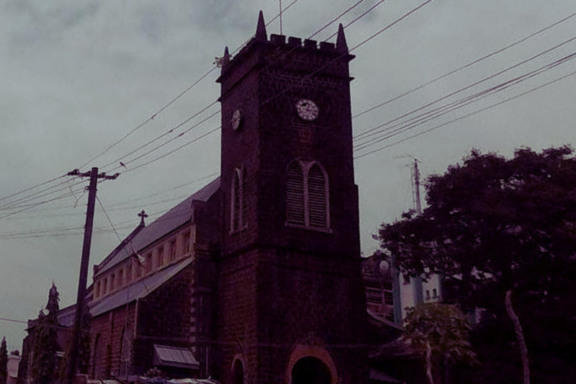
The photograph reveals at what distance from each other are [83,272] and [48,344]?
1651cm

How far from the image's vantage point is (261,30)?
3628 cm

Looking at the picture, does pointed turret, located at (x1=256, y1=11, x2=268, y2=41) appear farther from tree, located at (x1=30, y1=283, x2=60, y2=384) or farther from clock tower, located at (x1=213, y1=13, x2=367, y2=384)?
tree, located at (x1=30, y1=283, x2=60, y2=384)

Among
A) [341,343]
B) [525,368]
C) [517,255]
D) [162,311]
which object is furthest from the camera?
[162,311]

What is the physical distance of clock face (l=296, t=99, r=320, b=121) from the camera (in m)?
35.9

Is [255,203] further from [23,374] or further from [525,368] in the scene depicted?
[23,374]

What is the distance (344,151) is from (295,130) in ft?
8.93

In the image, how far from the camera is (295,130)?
35.6 metres

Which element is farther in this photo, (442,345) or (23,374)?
(23,374)

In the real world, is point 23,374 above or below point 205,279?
below

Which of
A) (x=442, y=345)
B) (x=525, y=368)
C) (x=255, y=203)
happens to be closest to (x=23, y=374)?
(x=255, y=203)

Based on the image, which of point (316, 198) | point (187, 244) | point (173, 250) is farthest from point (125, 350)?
point (316, 198)

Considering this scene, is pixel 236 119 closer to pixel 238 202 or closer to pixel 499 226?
pixel 238 202

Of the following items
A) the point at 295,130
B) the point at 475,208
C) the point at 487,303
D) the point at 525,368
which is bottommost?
the point at 525,368

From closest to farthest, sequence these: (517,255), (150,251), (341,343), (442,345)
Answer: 1. (442,345)
2. (517,255)
3. (341,343)
4. (150,251)
